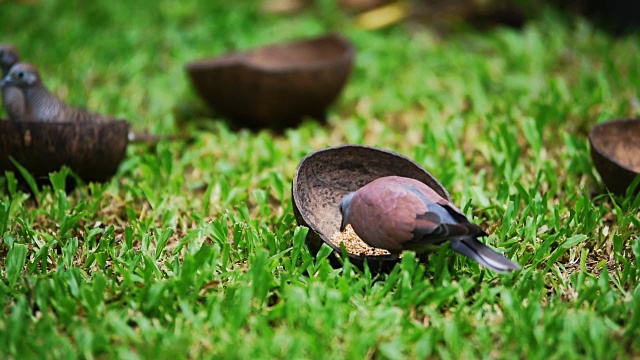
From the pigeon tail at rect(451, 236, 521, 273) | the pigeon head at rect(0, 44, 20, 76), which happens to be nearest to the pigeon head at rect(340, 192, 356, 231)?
the pigeon tail at rect(451, 236, 521, 273)

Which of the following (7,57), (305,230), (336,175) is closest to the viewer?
(305,230)

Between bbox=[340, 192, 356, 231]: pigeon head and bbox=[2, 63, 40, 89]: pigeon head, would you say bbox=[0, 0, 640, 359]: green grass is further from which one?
bbox=[2, 63, 40, 89]: pigeon head

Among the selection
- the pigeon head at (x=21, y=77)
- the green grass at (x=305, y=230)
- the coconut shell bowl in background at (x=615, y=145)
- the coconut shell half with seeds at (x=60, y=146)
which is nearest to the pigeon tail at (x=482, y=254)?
the green grass at (x=305, y=230)

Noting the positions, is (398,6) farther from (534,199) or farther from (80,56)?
(534,199)

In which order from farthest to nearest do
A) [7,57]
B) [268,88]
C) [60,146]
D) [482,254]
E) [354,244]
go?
[268,88]
[7,57]
[60,146]
[354,244]
[482,254]

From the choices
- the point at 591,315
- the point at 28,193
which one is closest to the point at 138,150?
the point at 28,193

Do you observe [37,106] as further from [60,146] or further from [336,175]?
[336,175]

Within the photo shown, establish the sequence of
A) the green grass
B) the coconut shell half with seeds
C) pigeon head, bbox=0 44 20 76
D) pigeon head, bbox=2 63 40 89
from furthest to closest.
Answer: pigeon head, bbox=0 44 20 76, pigeon head, bbox=2 63 40 89, the coconut shell half with seeds, the green grass

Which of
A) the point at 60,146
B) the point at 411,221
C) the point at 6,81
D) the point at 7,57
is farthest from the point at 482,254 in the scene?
the point at 7,57
